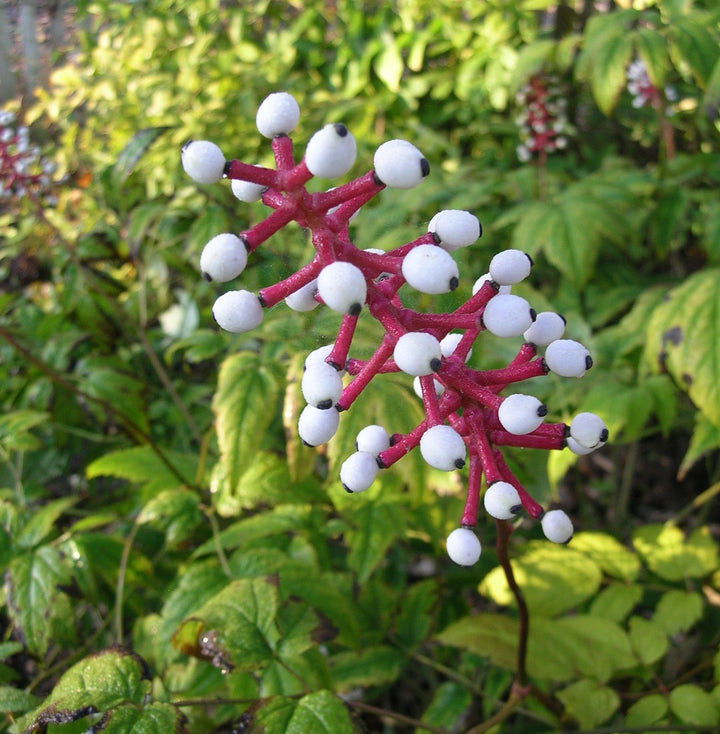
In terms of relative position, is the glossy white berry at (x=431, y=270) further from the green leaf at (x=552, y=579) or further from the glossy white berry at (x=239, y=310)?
the green leaf at (x=552, y=579)

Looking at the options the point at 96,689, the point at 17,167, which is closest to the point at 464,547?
the point at 96,689

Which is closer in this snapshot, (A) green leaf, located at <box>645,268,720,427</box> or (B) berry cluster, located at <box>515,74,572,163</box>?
(A) green leaf, located at <box>645,268,720,427</box>

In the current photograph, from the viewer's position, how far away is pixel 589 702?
113 centimetres

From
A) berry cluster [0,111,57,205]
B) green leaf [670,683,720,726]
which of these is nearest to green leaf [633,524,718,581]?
green leaf [670,683,720,726]

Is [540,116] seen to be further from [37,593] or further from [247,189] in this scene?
[37,593]

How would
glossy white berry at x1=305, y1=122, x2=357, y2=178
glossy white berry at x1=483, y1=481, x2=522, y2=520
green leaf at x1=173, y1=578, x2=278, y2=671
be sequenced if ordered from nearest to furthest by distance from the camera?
glossy white berry at x1=305, y1=122, x2=357, y2=178
glossy white berry at x1=483, y1=481, x2=522, y2=520
green leaf at x1=173, y1=578, x2=278, y2=671

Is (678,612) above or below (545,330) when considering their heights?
below

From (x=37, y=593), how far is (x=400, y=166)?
1070 mm

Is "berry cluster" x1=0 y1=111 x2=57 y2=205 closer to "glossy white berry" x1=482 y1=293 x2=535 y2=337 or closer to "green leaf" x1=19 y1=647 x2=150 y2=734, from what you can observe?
"green leaf" x1=19 y1=647 x2=150 y2=734

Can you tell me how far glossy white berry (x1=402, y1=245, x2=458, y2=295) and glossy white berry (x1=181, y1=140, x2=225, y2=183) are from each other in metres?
0.20

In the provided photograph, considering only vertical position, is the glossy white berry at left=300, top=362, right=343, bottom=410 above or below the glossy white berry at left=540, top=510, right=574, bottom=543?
above

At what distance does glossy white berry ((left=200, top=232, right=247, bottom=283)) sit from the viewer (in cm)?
57

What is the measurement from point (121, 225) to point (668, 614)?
2.07 metres

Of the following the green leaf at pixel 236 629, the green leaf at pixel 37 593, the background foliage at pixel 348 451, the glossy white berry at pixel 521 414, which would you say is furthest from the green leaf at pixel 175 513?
the glossy white berry at pixel 521 414
